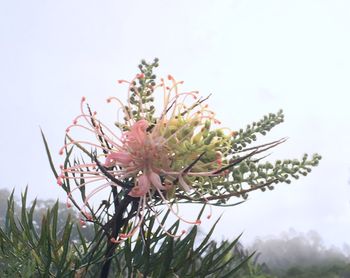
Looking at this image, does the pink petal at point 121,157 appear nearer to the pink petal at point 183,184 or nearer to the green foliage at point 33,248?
the pink petal at point 183,184

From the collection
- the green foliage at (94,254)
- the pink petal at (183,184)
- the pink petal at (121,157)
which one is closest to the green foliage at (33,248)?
the green foliage at (94,254)

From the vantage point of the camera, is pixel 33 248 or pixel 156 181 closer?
pixel 156 181

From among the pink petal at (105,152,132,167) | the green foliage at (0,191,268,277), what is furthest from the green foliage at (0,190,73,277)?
the pink petal at (105,152,132,167)

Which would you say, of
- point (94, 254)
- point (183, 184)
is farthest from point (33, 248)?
point (183, 184)

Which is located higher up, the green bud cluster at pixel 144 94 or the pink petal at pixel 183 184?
the green bud cluster at pixel 144 94

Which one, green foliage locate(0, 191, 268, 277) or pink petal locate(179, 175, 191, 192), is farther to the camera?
green foliage locate(0, 191, 268, 277)

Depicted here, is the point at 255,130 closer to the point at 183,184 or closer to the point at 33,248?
the point at 183,184

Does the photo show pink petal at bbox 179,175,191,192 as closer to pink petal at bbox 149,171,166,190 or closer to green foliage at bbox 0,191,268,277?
pink petal at bbox 149,171,166,190

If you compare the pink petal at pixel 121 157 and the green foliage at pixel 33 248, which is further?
the green foliage at pixel 33 248

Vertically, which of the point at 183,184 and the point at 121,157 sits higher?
the point at 121,157

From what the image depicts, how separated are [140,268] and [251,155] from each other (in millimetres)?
776

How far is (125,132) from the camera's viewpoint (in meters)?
2.12

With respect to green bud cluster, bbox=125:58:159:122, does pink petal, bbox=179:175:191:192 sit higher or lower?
lower

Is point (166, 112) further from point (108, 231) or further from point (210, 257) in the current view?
point (210, 257)
